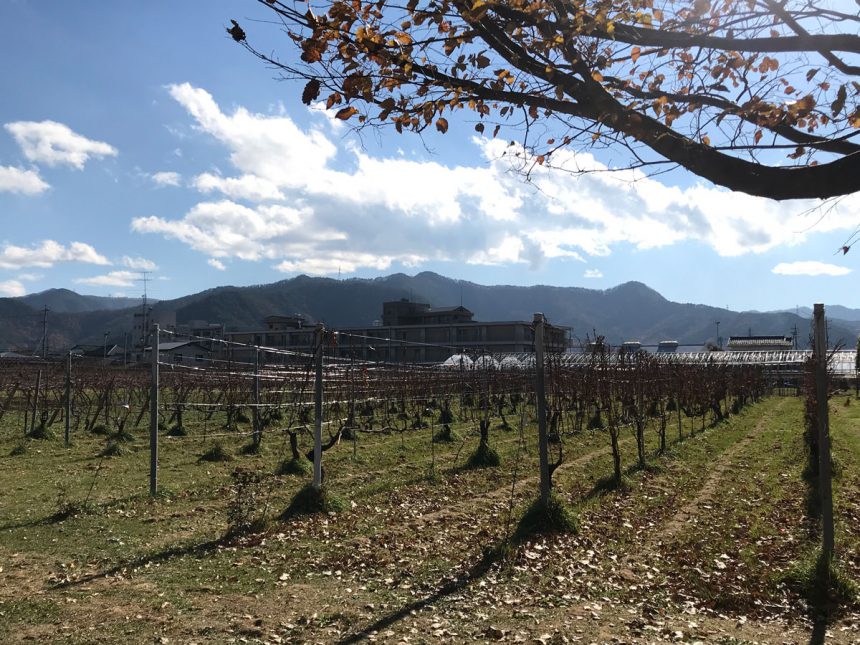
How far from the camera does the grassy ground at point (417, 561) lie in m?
4.80

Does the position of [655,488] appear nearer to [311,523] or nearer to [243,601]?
[311,523]

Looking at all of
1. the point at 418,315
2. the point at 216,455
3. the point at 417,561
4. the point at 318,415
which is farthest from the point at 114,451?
the point at 418,315

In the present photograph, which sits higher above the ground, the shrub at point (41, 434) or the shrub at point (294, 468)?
the shrub at point (294, 468)

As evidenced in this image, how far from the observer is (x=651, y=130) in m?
3.52

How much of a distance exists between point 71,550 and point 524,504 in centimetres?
538

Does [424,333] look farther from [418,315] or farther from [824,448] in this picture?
[824,448]

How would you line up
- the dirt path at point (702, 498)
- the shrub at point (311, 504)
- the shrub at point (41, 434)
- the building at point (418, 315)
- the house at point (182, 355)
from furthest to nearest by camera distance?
the building at point (418, 315) → the shrub at point (41, 434) → the house at point (182, 355) → the shrub at point (311, 504) → the dirt path at point (702, 498)

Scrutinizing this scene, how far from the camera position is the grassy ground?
15.8ft

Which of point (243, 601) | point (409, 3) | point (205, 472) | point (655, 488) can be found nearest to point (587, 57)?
point (409, 3)

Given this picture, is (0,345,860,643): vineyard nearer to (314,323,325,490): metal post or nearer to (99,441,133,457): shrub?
(314,323,325,490): metal post

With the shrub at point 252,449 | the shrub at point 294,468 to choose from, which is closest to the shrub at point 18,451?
the shrub at point 252,449

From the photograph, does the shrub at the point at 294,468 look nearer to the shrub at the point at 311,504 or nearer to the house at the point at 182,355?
the house at the point at 182,355

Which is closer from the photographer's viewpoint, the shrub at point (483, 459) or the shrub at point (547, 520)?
the shrub at point (547, 520)

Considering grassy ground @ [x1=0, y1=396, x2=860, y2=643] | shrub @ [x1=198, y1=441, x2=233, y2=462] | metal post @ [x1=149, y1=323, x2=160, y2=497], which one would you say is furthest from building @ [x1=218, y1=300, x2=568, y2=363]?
metal post @ [x1=149, y1=323, x2=160, y2=497]
